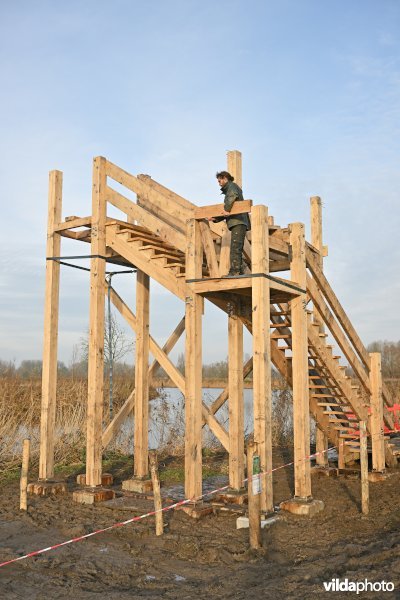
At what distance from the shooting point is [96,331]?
10.6 m

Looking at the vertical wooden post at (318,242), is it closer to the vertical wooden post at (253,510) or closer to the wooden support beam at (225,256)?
the wooden support beam at (225,256)

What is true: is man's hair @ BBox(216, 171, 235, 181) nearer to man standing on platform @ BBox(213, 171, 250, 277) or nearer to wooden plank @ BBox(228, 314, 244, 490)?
man standing on platform @ BBox(213, 171, 250, 277)

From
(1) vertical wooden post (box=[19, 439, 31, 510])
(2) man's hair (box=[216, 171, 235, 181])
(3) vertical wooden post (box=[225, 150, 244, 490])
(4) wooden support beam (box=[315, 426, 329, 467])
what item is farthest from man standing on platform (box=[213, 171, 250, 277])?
(4) wooden support beam (box=[315, 426, 329, 467])

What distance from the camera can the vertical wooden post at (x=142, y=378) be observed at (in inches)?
448

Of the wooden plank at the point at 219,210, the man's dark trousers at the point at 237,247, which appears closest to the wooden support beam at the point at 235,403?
the man's dark trousers at the point at 237,247

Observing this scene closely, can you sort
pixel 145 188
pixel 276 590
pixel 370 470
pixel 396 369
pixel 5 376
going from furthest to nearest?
pixel 396 369, pixel 5 376, pixel 370 470, pixel 145 188, pixel 276 590

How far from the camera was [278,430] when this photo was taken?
17.0 m

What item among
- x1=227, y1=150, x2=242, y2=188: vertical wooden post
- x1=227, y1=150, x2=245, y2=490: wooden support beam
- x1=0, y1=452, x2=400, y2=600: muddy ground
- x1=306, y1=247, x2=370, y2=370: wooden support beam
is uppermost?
x1=227, y1=150, x2=242, y2=188: vertical wooden post

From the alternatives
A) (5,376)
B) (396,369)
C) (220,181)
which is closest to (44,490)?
(220,181)

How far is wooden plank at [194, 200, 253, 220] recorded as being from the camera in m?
8.75

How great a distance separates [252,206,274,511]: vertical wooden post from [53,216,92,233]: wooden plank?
3853 mm

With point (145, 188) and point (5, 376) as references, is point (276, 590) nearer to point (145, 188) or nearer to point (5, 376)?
point (145, 188)

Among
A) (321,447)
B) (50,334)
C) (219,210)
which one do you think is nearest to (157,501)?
(219,210)

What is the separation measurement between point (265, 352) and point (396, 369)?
3108 cm
